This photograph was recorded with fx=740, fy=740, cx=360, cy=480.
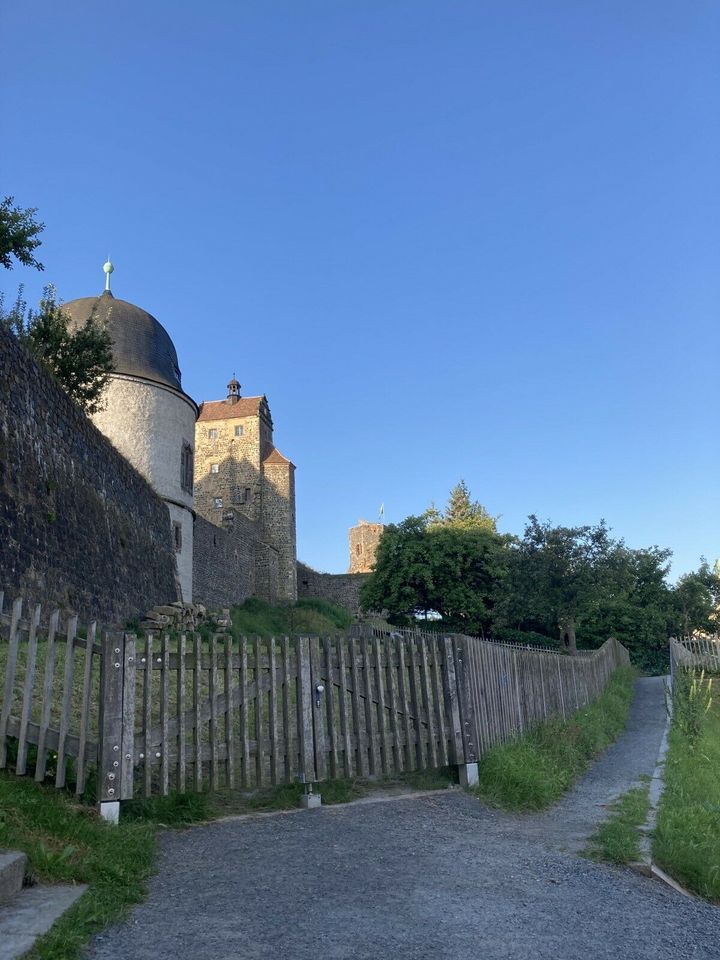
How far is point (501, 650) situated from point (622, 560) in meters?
24.5

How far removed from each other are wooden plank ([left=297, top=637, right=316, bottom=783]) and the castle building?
37541 mm

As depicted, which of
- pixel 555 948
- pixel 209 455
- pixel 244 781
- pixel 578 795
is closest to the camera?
pixel 555 948

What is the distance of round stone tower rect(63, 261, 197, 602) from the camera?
23.6 metres

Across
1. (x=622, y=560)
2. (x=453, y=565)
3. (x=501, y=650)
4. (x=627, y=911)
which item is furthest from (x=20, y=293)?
(x=453, y=565)

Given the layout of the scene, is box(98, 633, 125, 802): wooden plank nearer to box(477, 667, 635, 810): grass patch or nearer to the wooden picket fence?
the wooden picket fence

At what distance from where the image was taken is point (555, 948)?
349cm

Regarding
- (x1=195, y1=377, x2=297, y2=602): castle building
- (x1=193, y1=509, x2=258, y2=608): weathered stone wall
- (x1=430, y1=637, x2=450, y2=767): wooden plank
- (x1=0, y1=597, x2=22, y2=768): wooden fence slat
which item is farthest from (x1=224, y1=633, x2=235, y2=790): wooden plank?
(x1=195, y1=377, x2=297, y2=602): castle building

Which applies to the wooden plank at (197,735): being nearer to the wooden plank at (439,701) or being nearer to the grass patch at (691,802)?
the wooden plank at (439,701)

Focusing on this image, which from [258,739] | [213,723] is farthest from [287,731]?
[213,723]

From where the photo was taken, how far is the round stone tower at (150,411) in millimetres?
23594

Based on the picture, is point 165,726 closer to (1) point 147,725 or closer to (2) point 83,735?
(1) point 147,725

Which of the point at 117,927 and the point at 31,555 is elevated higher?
the point at 31,555

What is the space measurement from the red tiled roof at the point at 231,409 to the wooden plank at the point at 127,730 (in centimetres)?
4485

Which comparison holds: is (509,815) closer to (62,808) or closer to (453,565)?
(62,808)
